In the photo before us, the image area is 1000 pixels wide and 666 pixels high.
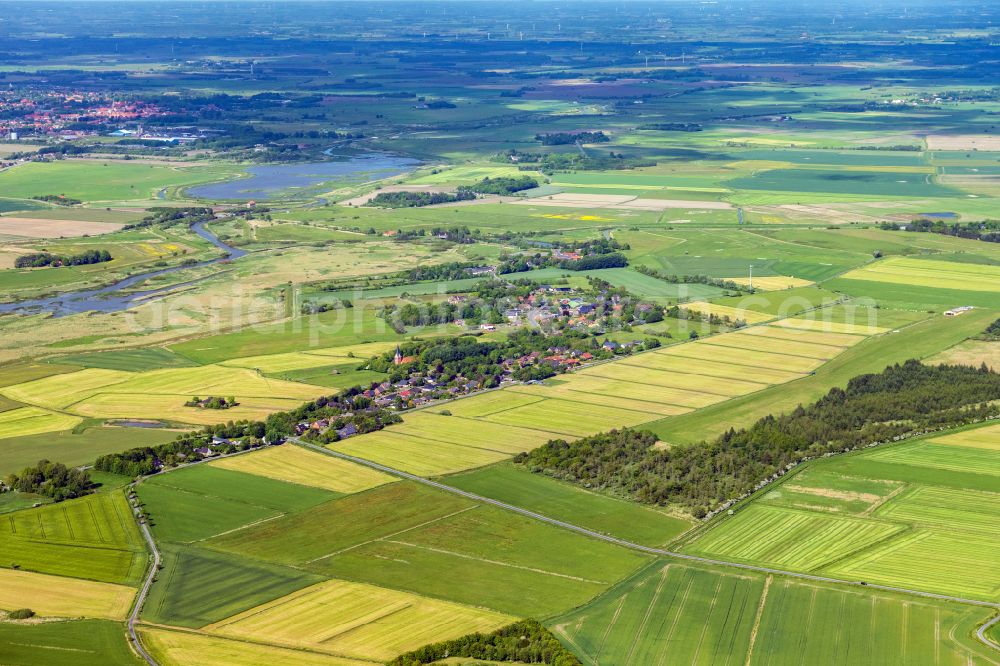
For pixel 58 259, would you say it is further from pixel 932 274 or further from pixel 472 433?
pixel 932 274

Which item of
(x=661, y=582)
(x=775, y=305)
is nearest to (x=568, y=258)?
(x=775, y=305)

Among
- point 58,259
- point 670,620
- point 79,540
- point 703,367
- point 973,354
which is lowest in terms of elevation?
point 670,620

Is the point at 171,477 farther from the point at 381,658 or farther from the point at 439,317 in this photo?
the point at 439,317

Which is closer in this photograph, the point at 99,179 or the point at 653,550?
the point at 653,550

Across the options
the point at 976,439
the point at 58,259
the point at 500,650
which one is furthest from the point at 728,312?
the point at 58,259

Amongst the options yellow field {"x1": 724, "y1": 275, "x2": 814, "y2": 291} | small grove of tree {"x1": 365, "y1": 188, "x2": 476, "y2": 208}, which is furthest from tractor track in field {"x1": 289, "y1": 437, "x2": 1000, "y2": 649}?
small grove of tree {"x1": 365, "y1": 188, "x2": 476, "y2": 208}
